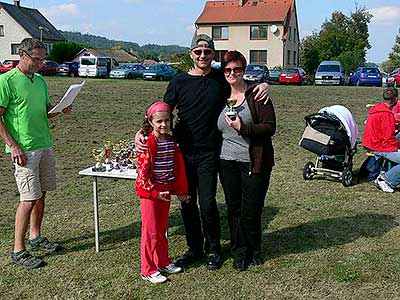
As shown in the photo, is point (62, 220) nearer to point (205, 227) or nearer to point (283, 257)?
point (205, 227)

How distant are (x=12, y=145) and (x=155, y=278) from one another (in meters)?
1.56

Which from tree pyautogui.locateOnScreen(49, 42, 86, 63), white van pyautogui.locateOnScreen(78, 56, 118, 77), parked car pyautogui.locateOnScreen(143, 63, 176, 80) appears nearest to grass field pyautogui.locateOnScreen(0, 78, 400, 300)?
parked car pyautogui.locateOnScreen(143, 63, 176, 80)

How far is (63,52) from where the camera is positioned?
5172 centimetres

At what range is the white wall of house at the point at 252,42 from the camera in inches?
1850

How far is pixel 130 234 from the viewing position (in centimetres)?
510

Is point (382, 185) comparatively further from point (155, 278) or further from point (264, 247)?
point (155, 278)

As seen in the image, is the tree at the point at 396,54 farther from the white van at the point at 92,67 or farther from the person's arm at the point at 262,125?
the person's arm at the point at 262,125

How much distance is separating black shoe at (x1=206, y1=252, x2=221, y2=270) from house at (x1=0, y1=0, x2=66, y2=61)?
174ft

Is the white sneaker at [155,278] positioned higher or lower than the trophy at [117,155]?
lower

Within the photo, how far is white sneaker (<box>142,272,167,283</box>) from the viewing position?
3.99 meters

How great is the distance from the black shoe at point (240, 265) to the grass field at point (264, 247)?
0.17ft

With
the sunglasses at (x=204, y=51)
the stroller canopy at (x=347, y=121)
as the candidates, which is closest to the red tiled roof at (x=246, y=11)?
the stroller canopy at (x=347, y=121)

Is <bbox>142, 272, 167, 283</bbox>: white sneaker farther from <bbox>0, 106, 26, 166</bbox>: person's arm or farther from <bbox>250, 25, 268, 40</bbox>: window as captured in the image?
<bbox>250, 25, 268, 40</bbox>: window

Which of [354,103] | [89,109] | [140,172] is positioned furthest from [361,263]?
[354,103]
